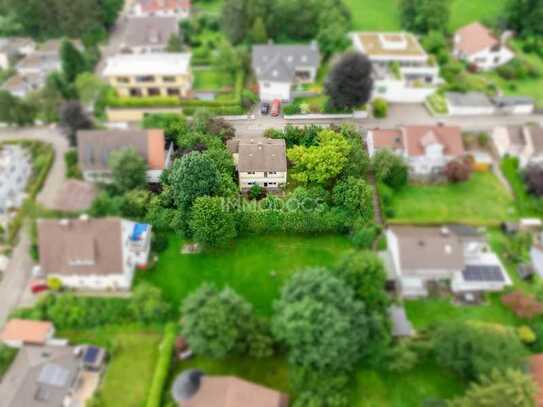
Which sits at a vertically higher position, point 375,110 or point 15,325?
point 375,110

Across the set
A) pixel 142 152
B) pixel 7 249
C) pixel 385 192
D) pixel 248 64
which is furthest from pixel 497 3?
pixel 7 249

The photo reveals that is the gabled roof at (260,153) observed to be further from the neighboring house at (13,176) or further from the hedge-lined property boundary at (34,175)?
the neighboring house at (13,176)

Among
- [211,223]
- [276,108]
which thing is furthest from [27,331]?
[276,108]

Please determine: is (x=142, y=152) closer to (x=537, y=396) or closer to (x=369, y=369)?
(x=369, y=369)

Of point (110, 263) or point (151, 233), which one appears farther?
point (110, 263)

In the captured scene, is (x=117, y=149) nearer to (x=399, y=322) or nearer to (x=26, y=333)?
(x=26, y=333)

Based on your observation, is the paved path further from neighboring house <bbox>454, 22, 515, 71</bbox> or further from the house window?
neighboring house <bbox>454, 22, 515, 71</bbox>
